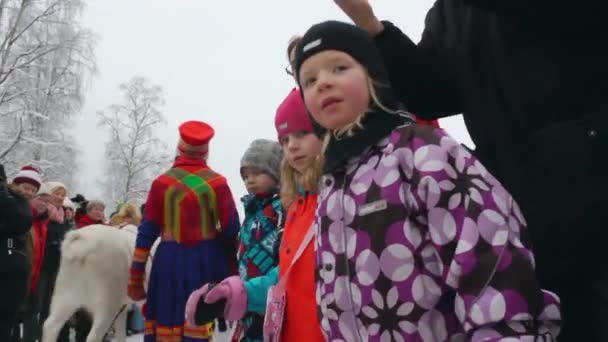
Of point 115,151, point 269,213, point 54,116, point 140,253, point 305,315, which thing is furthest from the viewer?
point 115,151

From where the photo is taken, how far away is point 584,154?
43.1 inches

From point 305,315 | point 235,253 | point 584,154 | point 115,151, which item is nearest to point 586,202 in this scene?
point 584,154

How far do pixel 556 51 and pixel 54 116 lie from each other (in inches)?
919

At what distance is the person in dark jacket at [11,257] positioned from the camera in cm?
444

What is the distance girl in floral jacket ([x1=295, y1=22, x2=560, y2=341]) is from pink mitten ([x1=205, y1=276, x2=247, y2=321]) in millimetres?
442

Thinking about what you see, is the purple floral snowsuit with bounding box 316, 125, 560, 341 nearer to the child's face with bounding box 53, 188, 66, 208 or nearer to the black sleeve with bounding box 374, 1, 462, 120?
the black sleeve with bounding box 374, 1, 462, 120

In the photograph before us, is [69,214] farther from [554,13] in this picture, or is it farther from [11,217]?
[554,13]

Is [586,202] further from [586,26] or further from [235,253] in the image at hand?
[235,253]

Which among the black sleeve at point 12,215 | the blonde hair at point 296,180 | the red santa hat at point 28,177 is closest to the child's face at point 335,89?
the blonde hair at point 296,180

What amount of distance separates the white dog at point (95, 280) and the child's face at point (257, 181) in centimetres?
234

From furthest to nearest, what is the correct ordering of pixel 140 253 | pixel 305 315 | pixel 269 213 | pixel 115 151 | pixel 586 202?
pixel 115 151 < pixel 140 253 < pixel 269 213 < pixel 305 315 < pixel 586 202

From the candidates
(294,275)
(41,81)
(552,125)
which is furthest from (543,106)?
(41,81)

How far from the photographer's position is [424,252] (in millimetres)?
1315

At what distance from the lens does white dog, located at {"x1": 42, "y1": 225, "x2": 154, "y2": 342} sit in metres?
5.40
